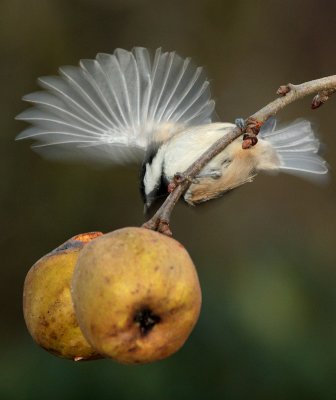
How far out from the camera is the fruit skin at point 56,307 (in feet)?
4.62

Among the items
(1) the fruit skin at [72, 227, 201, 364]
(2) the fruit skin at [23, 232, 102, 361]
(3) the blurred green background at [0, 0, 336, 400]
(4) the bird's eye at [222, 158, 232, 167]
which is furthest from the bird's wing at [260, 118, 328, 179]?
(1) the fruit skin at [72, 227, 201, 364]

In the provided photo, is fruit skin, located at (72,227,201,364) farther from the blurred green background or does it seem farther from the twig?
the blurred green background

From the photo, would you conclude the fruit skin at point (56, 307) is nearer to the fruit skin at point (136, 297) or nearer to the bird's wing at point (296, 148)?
the fruit skin at point (136, 297)

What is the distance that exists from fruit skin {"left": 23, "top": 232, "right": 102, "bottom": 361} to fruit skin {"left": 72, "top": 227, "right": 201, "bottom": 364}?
12 centimetres

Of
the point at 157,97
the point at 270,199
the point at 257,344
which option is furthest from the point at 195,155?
the point at 270,199

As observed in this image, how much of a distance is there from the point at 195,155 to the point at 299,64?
206 centimetres

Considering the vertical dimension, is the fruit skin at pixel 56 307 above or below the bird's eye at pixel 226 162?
below

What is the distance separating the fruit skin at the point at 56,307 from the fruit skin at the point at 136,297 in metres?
0.12

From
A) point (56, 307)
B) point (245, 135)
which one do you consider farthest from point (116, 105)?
point (56, 307)

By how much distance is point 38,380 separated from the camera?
2.74 meters

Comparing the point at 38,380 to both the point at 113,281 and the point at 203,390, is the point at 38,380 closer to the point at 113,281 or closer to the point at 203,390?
the point at 203,390

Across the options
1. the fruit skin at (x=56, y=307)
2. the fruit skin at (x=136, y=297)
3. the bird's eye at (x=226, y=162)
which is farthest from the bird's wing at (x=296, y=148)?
the fruit skin at (x=136, y=297)

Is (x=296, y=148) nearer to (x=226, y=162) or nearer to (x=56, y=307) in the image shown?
(x=226, y=162)

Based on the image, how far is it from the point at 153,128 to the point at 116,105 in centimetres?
13
